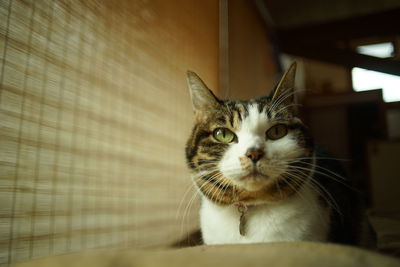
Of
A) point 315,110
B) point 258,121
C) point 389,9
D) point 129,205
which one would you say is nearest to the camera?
point 258,121

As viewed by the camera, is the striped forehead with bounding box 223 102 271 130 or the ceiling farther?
the ceiling

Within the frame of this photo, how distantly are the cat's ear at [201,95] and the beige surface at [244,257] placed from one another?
596mm

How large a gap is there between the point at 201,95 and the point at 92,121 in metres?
0.38

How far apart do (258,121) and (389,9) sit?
897 mm

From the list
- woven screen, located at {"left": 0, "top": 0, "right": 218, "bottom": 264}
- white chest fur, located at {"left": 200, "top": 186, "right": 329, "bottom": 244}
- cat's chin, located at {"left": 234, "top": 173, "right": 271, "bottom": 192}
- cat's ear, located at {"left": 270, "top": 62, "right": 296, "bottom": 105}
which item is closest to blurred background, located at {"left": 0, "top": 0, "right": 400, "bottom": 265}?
woven screen, located at {"left": 0, "top": 0, "right": 218, "bottom": 264}

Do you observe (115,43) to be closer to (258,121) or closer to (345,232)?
(258,121)

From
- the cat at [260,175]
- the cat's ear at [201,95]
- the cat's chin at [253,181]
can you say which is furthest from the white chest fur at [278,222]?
the cat's ear at [201,95]

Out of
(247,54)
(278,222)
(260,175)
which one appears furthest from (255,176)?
(247,54)

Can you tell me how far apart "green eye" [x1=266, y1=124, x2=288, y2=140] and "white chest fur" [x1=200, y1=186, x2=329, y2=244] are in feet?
0.60

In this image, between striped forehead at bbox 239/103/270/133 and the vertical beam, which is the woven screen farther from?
striped forehead at bbox 239/103/270/133

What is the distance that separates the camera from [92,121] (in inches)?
38.9

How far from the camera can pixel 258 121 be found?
91cm

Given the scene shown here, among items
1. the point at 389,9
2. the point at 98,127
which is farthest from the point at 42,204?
the point at 389,9

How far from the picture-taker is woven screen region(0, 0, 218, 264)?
2.43 ft
